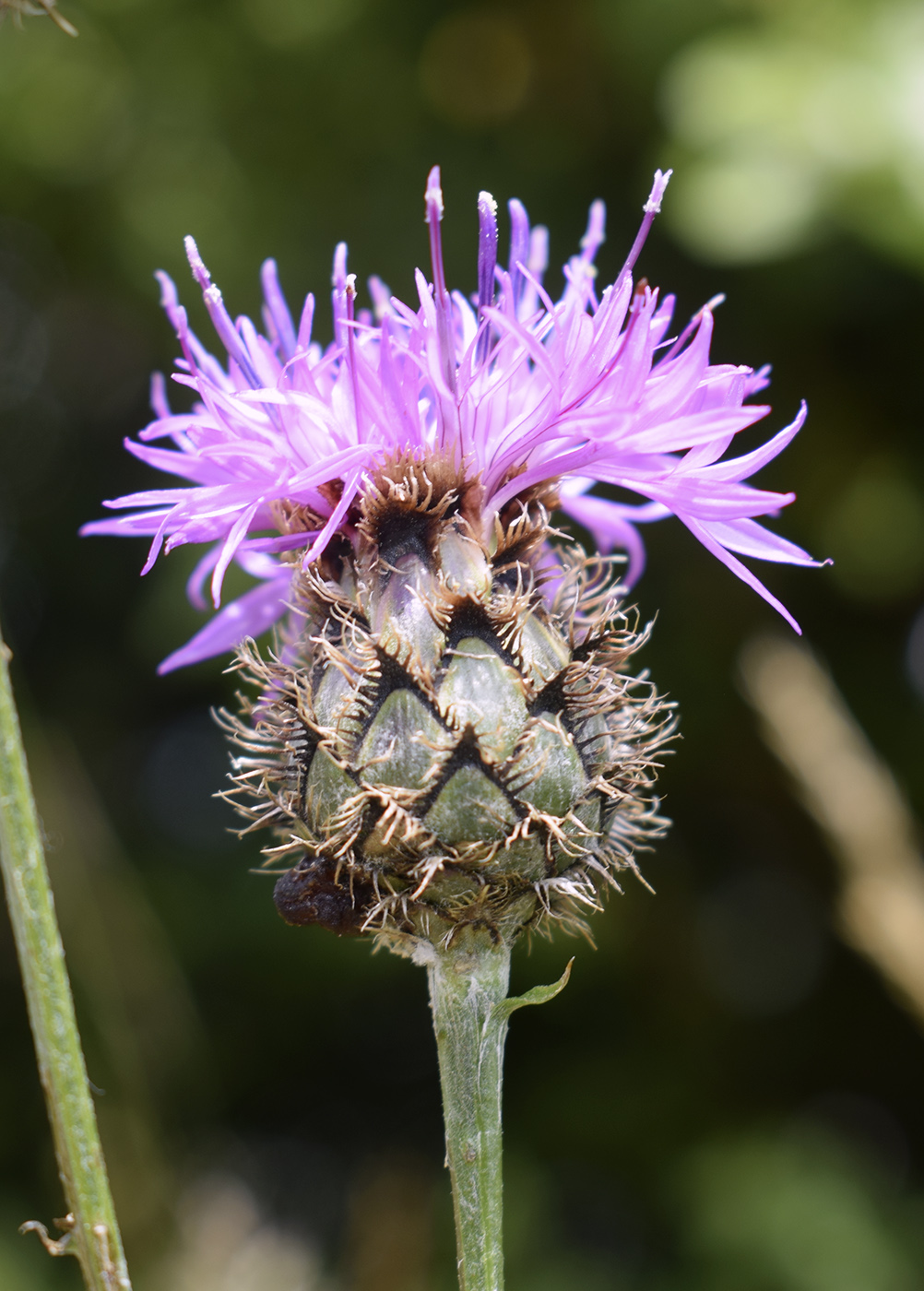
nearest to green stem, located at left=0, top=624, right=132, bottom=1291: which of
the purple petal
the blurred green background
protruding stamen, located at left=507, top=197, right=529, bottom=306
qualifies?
the purple petal

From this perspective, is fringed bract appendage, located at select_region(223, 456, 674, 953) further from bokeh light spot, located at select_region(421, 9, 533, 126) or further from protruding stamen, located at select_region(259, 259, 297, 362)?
bokeh light spot, located at select_region(421, 9, 533, 126)

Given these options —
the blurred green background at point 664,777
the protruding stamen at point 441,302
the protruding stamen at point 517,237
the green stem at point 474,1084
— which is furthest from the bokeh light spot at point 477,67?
the green stem at point 474,1084

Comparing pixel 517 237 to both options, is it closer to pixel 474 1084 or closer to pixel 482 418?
pixel 482 418

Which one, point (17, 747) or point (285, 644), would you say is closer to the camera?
point (17, 747)

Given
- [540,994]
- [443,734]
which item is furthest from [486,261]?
[540,994]

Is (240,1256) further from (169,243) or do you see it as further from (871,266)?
(871,266)

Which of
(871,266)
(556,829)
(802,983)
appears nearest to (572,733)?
(556,829)

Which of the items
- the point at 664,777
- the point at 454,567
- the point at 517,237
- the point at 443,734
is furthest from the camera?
the point at 664,777
